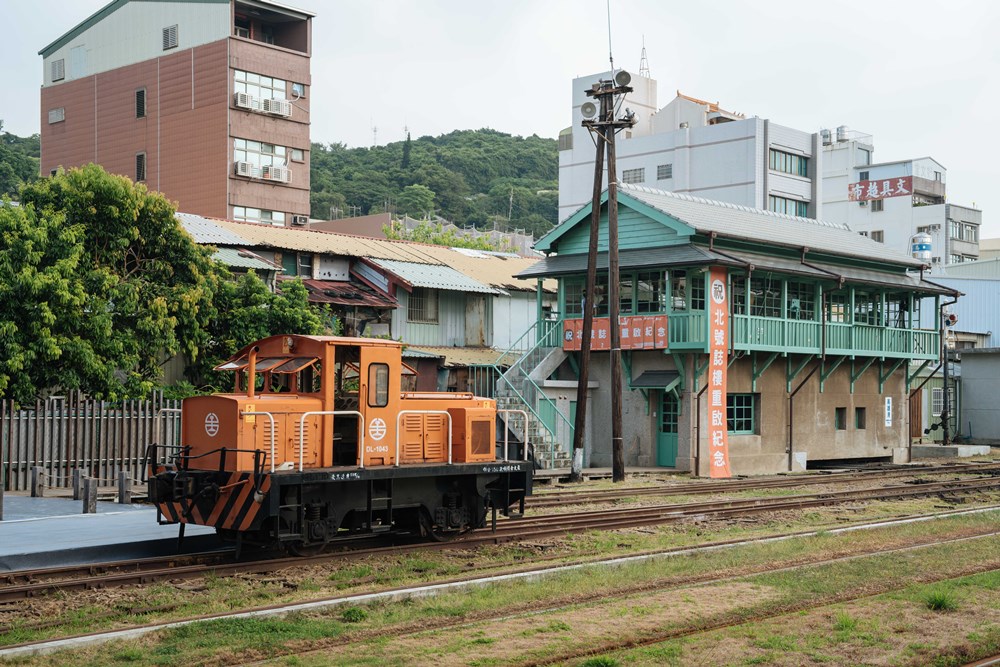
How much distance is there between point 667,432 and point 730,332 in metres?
3.72

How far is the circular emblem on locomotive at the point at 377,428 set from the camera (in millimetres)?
14875

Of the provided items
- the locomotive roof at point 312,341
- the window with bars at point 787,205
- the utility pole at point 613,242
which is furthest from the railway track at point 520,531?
the window with bars at point 787,205

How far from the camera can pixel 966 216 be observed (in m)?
90.6

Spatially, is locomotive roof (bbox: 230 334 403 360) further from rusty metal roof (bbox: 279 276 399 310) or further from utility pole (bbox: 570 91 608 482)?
rusty metal roof (bbox: 279 276 399 310)

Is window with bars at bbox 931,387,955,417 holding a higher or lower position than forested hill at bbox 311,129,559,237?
lower

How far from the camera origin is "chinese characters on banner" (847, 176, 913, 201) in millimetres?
86500

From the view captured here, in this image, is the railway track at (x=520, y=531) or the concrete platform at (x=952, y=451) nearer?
the railway track at (x=520, y=531)

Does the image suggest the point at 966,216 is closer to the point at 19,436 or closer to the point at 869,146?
the point at 869,146

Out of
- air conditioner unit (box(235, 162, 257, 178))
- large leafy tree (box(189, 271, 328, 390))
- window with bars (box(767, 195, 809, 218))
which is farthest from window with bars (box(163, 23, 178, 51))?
window with bars (box(767, 195, 809, 218))

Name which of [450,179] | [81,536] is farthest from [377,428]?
[450,179]

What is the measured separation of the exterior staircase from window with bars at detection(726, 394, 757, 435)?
5.07 meters

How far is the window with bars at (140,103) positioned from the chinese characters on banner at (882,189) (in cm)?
5660

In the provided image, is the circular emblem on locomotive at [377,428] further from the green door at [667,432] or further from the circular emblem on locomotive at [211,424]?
the green door at [667,432]

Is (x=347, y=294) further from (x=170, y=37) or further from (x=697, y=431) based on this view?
(x=170, y=37)
